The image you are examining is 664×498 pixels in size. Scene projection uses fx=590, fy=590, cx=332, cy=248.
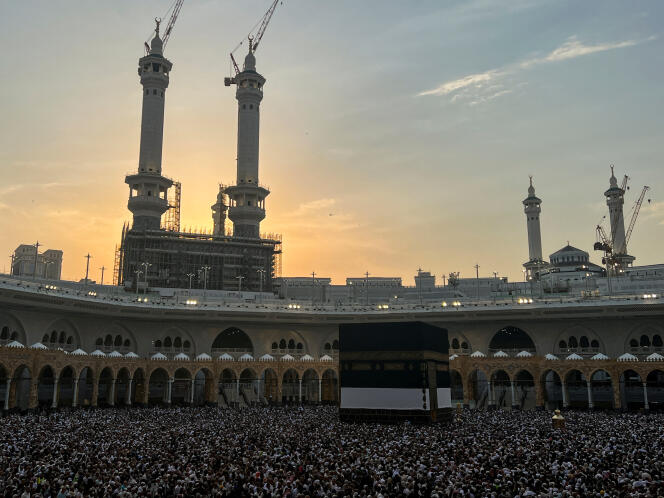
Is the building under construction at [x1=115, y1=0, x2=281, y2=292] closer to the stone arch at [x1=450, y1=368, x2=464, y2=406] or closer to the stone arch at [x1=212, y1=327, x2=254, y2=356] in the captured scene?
the stone arch at [x1=212, y1=327, x2=254, y2=356]

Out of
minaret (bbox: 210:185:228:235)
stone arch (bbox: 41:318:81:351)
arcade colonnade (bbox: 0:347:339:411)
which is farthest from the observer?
minaret (bbox: 210:185:228:235)

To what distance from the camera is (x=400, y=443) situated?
22922 mm

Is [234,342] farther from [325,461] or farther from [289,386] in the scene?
[325,461]

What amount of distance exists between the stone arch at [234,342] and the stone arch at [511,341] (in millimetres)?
25317

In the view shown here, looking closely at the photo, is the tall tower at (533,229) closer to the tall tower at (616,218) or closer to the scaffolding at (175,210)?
the tall tower at (616,218)

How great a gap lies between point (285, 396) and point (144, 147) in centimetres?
3979

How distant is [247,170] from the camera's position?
86.2m

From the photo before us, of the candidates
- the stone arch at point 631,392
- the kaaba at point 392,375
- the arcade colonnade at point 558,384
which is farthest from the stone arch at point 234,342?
the stone arch at point 631,392

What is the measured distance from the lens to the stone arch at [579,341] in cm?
5622

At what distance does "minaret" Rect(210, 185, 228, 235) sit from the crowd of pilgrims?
74.4 meters

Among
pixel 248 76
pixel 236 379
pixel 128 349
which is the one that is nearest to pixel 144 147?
pixel 248 76

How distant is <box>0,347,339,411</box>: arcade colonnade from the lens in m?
48.4

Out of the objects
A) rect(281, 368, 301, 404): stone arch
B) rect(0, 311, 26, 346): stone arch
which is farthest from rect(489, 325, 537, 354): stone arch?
rect(0, 311, 26, 346): stone arch

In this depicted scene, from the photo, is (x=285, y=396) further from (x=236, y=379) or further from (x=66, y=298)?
(x=66, y=298)
